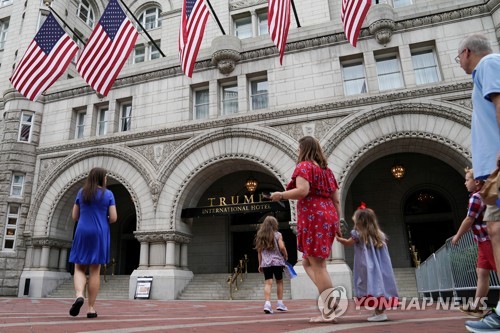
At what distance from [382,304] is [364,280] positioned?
1.90 ft

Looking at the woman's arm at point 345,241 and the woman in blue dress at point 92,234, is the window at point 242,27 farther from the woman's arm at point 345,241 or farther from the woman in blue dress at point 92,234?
the woman's arm at point 345,241

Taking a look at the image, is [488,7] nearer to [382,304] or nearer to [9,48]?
[382,304]

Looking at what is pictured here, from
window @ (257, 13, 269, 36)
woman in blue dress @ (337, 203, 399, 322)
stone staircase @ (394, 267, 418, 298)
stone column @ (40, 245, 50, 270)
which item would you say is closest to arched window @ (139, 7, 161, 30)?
window @ (257, 13, 269, 36)

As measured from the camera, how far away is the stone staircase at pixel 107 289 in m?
15.4

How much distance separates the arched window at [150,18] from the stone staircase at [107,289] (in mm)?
17367

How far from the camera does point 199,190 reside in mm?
16234

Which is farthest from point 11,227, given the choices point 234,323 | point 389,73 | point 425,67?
point 425,67

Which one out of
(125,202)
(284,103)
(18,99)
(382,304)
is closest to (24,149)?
(18,99)

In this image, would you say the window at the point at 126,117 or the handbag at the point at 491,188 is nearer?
the handbag at the point at 491,188

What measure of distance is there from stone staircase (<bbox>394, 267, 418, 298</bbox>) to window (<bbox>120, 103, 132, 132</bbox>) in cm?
1348

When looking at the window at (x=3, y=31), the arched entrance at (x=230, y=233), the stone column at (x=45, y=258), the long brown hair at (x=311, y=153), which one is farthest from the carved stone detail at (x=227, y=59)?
the window at (x=3, y=31)

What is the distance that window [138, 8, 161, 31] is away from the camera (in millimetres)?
26062

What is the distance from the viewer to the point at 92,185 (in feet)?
18.4

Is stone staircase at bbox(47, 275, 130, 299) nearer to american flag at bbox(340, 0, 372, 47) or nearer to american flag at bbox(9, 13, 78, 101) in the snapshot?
american flag at bbox(9, 13, 78, 101)
